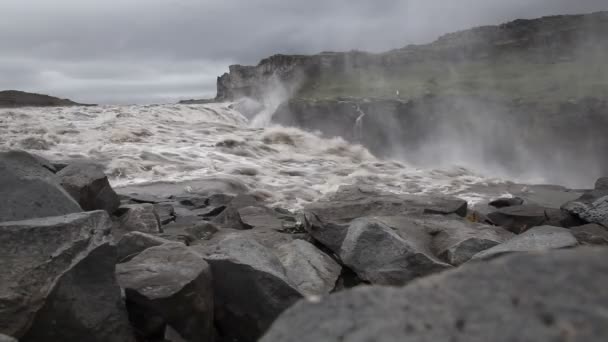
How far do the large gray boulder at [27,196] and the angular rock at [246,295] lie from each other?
1.25 m

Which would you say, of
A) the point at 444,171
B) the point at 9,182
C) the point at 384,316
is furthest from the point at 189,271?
the point at 444,171

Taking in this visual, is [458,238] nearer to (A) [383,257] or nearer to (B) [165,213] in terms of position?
(A) [383,257]

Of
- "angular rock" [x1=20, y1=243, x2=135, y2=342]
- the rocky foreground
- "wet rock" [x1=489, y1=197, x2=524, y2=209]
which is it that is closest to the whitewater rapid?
"wet rock" [x1=489, y1=197, x2=524, y2=209]

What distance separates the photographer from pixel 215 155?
16172mm

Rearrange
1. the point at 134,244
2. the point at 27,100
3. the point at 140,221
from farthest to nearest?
the point at 27,100 → the point at 140,221 → the point at 134,244

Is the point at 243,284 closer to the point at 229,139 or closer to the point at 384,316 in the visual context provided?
the point at 384,316

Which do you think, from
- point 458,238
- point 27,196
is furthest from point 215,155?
point 27,196

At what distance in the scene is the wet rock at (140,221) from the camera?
596 centimetres

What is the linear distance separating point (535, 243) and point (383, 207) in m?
3.56

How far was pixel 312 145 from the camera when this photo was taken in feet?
66.1

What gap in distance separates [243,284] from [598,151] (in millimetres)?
18878

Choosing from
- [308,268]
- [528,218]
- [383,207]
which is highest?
[308,268]

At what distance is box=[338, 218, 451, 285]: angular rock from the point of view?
14.8 feet

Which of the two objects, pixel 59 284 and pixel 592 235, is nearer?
pixel 59 284
